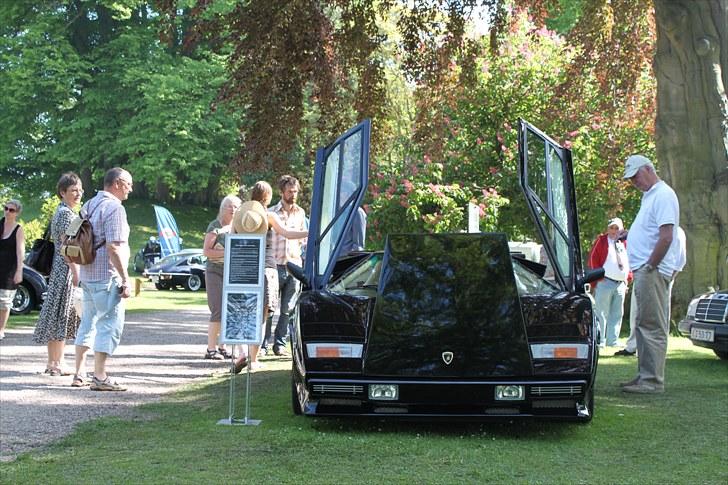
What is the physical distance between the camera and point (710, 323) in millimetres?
12336

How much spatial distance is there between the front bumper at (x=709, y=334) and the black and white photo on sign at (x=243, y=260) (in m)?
6.26

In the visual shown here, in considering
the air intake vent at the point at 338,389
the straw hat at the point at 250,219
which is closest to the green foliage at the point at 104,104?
the straw hat at the point at 250,219

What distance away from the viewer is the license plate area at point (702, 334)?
12195 mm

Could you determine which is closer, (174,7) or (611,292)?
(174,7)

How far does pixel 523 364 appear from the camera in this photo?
7078 millimetres

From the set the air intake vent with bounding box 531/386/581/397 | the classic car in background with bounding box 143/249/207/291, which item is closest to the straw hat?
the air intake vent with bounding box 531/386/581/397

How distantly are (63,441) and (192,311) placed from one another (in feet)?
53.9

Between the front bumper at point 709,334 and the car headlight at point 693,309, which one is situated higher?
the car headlight at point 693,309

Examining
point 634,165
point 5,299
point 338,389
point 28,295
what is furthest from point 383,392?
point 28,295

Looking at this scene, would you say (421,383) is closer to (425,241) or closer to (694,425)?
(425,241)

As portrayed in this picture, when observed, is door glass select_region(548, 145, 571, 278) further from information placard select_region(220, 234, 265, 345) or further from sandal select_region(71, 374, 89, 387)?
sandal select_region(71, 374, 89, 387)

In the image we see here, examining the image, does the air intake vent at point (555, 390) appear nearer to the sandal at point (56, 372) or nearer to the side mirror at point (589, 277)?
the side mirror at point (589, 277)

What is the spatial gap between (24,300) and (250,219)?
1068 centimetres

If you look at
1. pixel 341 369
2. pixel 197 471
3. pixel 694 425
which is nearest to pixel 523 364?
pixel 341 369
